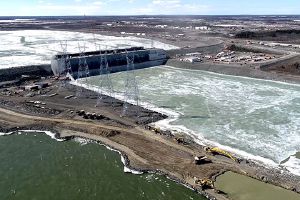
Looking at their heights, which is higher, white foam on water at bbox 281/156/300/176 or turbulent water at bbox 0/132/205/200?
turbulent water at bbox 0/132/205/200

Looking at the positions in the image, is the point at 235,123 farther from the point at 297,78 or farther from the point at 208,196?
the point at 297,78

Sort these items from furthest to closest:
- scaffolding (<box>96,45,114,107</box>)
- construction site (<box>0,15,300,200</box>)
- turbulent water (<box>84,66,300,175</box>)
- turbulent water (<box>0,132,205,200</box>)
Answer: scaffolding (<box>96,45,114,107</box>) → turbulent water (<box>84,66,300,175</box>) → construction site (<box>0,15,300,200</box>) → turbulent water (<box>0,132,205,200</box>)

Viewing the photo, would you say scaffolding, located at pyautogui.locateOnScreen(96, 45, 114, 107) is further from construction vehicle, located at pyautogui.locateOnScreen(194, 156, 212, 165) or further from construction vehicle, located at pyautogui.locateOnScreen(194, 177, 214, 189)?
construction vehicle, located at pyautogui.locateOnScreen(194, 177, 214, 189)

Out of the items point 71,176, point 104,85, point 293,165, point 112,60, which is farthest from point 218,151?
point 112,60

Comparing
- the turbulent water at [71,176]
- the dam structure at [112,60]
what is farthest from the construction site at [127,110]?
the turbulent water at [71,176]

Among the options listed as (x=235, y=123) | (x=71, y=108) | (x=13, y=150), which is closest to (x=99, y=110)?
(x=71, y=108)

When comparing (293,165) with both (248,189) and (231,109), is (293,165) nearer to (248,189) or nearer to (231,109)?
(248,189)

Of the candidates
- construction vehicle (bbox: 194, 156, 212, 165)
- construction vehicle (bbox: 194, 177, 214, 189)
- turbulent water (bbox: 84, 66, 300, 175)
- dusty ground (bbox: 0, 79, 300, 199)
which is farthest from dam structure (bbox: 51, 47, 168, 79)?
construction vehicle (bbox: 194, 177, 214, 189)
